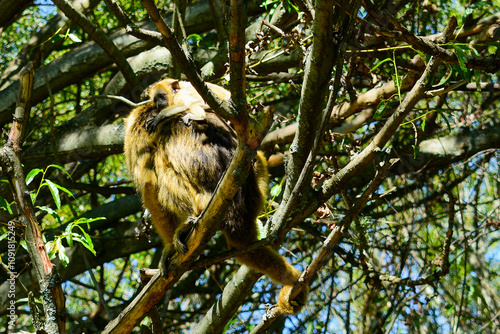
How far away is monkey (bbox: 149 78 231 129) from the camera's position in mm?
3778

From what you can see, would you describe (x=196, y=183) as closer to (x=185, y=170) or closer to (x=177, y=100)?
(x=185, y=170)

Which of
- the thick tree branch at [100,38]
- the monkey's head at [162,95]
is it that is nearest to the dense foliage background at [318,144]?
the thick tree branch at [100,38]

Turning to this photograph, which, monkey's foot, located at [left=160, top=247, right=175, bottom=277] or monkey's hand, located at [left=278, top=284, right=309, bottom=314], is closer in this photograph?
monkey's foot, located at [left=160, top=247, right=175, bottom=277]

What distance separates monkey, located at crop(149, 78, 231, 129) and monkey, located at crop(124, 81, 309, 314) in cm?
3

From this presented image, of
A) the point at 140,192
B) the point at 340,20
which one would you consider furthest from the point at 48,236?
the point at 340,20

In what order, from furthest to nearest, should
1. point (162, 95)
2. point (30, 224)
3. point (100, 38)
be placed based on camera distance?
point (100, 38) → point (162, 95) → point (30, 224)

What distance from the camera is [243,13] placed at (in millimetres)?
2064

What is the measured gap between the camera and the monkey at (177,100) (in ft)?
12.4

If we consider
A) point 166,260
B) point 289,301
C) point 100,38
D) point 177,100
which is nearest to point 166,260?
point 166,260

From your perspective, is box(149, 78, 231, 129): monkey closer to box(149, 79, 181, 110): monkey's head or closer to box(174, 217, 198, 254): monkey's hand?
box(149, 79, 181, 110): monkey's head

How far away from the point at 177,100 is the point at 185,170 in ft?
2.78

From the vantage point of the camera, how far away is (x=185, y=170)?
139 inches

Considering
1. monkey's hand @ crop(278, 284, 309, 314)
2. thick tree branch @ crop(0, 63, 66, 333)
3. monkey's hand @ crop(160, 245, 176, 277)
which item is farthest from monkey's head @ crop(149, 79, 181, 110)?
monkey's hand @ crop(278, 284, 309, 314)

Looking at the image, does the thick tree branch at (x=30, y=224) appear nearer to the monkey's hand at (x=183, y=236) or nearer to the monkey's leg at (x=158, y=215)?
the monkey's hand at (x=183, y=236)
